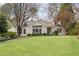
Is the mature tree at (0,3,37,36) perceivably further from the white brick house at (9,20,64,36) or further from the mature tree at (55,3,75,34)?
the mature tree at (55,3,75,34)

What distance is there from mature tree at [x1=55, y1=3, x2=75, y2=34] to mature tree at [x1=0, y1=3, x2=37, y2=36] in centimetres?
41

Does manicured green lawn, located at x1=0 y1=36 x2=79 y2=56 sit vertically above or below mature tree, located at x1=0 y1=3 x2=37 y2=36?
below

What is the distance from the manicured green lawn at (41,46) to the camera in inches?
438

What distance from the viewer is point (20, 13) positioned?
11227mm

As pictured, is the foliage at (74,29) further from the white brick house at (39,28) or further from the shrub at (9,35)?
the shrub at (9,35)

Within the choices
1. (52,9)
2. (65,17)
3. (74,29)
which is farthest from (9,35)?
(74,29)

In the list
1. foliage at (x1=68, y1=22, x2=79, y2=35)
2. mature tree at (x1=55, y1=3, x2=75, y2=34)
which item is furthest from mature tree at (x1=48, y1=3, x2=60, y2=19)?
foliage at (x1=68, y1=22, x2=79, y2=35)

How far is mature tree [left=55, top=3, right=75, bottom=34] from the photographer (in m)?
11.2

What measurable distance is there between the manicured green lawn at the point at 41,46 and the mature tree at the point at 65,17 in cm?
21

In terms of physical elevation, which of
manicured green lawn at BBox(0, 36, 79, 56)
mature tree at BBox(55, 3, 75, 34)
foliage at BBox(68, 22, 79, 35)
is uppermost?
mature tree at BBox(55, 3, 75, 34)

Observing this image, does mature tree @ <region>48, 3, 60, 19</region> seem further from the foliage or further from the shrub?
the shrub

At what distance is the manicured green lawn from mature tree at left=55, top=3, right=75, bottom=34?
21 cm

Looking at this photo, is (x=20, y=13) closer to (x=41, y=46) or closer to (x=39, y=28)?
(x=39, y=28)

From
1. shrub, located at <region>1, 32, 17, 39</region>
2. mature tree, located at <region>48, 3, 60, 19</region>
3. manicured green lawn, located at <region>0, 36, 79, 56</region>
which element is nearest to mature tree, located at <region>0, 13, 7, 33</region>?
shrub, located at <region>1, 32, 17, 39</region>
